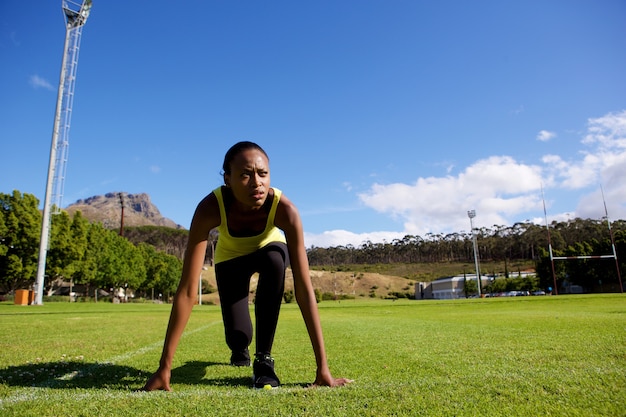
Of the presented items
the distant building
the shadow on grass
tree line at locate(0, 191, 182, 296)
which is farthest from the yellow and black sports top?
the distant building

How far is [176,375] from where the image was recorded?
3.70 metres

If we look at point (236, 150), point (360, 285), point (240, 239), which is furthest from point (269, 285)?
point (360, 285)

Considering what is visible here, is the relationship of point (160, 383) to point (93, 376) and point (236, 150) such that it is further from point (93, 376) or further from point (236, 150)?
point (236, 150)

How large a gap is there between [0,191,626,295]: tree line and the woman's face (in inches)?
760

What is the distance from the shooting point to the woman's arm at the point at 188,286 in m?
2.94

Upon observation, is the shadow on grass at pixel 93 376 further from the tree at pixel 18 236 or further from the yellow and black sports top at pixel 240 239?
the tree at pixel 18 236

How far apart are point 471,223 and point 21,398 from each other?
81.2 m

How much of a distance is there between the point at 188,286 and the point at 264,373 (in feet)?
3.10

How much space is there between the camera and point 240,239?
147 inches

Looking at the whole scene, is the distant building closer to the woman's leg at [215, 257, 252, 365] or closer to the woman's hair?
the woman's leg at [215, 257, 252, 365]

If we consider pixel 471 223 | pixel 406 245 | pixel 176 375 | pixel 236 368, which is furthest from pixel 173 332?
pixel 406 245

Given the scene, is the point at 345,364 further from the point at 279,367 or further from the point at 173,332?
the point at 173,332

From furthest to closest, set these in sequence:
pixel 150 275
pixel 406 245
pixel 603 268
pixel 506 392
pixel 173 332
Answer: pixel 406 245 < pixel 150 275 < pixel 603 268 < pixel 173 332 < pixel 506 392

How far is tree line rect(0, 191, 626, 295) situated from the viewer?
38406mm
